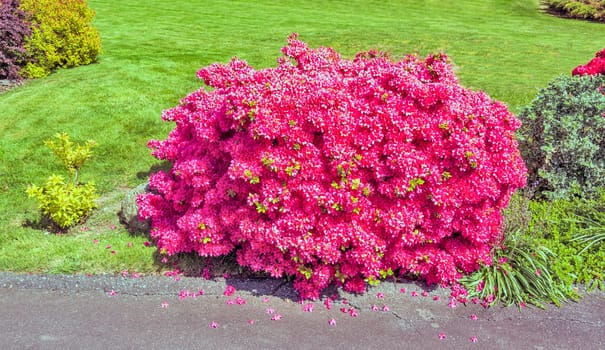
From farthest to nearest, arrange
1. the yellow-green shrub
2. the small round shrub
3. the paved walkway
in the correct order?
the small round shrub, the yellow-green shrub, the paved walkway

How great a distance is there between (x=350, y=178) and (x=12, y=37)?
1205 cm

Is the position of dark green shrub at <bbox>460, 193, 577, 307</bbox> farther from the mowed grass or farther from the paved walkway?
the mowed grass

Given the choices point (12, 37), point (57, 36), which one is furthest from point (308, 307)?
point (57, 36)

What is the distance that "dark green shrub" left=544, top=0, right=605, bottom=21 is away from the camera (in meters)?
29.7

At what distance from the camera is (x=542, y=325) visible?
4961 mm

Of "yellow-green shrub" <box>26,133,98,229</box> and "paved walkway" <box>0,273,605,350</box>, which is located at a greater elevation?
"yellow-green shrub" <box>26,133,98,229</box>

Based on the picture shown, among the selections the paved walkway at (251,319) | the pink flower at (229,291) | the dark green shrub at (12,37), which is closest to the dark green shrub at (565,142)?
the paved walkway at (251,319)

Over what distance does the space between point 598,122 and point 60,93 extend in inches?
473

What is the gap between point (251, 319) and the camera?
496 cm

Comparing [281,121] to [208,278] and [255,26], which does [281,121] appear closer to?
[208,278]

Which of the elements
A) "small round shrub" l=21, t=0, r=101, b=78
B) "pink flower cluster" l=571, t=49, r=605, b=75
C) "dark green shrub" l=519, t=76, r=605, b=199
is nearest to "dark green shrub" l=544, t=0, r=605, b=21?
"pink flower cluster" l=571, t=49, r=605, b=75

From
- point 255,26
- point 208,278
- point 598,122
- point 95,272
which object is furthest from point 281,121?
point 255,26

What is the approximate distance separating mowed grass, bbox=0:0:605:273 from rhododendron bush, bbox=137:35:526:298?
5.04 feet

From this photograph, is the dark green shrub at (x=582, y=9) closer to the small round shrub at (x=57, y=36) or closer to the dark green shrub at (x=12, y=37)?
the small round shrub at (x=57, y=36)
